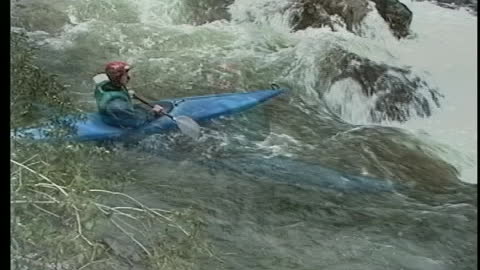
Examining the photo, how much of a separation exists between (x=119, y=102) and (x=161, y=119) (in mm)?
72

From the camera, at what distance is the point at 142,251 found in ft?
3.82

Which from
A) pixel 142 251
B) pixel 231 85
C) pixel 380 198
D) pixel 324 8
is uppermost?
pixel 324 8

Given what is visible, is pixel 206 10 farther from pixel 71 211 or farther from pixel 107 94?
pixel 71 211

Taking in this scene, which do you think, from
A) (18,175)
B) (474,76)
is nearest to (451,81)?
(474,76)

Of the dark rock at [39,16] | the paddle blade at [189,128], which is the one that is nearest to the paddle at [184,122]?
the paddle blade at [189,128]

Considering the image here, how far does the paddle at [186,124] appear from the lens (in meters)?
1.18

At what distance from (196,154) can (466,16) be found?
0.47m

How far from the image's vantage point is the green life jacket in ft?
3.88

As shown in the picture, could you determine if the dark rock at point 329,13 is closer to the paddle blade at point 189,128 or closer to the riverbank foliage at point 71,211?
Result: the paddle blade at point 189,128

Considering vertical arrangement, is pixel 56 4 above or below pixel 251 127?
above

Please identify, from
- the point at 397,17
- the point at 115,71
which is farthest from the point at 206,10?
the point at 397,17

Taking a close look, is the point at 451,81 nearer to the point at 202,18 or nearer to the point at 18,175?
the point at 202,18

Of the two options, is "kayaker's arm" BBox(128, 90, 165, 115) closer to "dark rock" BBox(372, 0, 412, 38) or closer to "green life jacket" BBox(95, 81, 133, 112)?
"green life jacket" BBox(95, 81, 133, 112)

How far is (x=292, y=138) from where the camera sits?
1.18 meters
